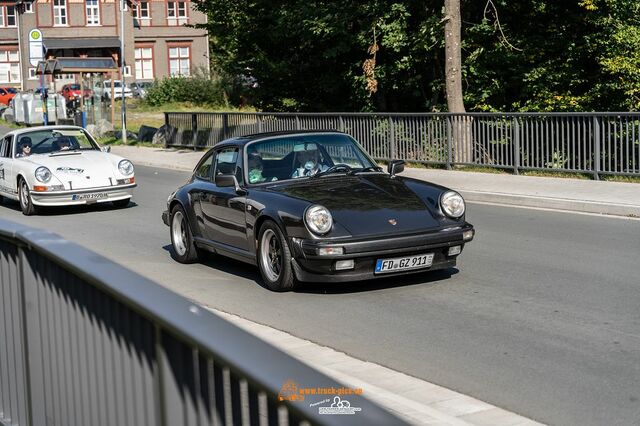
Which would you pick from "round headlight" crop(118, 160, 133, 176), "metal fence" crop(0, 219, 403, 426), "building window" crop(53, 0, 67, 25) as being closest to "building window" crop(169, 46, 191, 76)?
"building window" crop(53, 0, 67, 25)

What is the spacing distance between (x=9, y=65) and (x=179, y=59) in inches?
589

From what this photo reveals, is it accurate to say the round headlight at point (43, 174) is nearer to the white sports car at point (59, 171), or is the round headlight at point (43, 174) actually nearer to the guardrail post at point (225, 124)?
the white sports car at point (59, 171)

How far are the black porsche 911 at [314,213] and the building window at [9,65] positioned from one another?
3171 inches

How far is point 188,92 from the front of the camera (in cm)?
6562

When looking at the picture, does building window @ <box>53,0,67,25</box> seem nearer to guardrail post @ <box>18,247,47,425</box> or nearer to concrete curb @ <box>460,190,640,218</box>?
concrete curb @ <box>460,190,640,218</box>

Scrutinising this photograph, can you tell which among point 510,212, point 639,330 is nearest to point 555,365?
point 639,330

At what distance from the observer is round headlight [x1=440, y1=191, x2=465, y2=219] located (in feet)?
30.6

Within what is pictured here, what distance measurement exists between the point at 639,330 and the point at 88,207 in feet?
42.6

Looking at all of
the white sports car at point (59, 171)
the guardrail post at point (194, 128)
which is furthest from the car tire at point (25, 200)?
the guardrail post at point (194, 128)

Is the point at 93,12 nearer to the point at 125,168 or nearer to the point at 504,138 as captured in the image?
the point at 504,138

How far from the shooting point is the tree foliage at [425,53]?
25.3m

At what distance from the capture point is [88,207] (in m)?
18.4

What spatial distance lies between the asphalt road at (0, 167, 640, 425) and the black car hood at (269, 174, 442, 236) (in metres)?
0.64

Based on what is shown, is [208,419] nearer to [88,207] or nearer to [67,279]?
[67,279]
